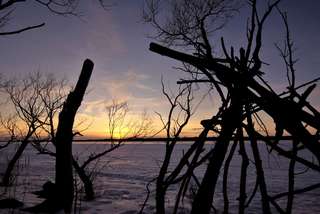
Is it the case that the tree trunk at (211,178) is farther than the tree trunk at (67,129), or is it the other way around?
the tree trunk at (67,129)

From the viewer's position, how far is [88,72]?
26.4 feet

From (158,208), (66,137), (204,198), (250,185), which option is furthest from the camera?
(250,185)

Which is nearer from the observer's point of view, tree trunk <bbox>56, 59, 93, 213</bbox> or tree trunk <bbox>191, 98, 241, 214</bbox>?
tree trunk <bbox>191, 98, 241, 214</bbox>

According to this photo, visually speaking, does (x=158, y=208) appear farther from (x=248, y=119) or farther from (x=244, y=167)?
(x=248, y=119)

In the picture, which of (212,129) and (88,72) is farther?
(88,72)

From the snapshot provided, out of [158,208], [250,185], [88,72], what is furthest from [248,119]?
[250,185]

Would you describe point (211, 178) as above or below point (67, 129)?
below

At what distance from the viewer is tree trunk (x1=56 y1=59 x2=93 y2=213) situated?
7.99 meters

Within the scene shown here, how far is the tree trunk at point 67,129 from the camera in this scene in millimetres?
7988

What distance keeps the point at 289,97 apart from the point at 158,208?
554 mm

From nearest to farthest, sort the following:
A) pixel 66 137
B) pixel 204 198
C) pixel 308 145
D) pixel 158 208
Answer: pixel 308 145 → pixel 204 198 → pixel 158 208 → pixel 66 137

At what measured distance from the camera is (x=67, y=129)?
801cm

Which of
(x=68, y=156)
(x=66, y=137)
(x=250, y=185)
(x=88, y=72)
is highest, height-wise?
(x=88, y=72)

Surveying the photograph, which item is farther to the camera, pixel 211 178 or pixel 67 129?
pixel 67 129
